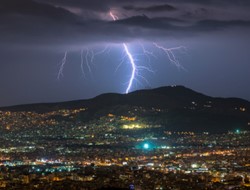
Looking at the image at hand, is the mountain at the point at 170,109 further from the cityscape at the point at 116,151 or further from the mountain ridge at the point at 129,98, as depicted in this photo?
the cityscape at the point at 116,151

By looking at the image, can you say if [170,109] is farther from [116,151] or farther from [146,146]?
[116,151]

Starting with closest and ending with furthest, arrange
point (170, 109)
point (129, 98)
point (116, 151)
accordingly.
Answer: point (116, 151) < point (170, 109) < point (129, 98)

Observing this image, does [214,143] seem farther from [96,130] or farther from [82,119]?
[82,119]

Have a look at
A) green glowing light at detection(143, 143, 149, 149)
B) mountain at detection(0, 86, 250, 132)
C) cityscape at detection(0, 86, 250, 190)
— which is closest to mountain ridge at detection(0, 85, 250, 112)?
mountain at detection(0, 86, 250, 132)

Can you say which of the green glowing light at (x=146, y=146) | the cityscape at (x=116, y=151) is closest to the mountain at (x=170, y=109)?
the cityscape at (x=116, y=151)

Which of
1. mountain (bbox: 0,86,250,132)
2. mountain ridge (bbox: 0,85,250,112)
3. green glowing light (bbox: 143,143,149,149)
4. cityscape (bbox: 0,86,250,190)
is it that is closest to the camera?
cityscape (bbox: 0,86,250,190)

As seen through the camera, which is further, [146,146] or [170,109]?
[170,109]

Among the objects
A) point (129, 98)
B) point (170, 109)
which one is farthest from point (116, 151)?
point (129, 98)

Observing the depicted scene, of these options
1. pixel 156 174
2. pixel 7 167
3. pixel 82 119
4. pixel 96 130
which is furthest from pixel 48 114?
pixel 156 174

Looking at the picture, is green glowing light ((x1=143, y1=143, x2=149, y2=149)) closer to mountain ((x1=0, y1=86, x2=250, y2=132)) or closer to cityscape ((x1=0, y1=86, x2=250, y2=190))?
cityscape ((x1=0, y1=86, x2=250, y2=190))
